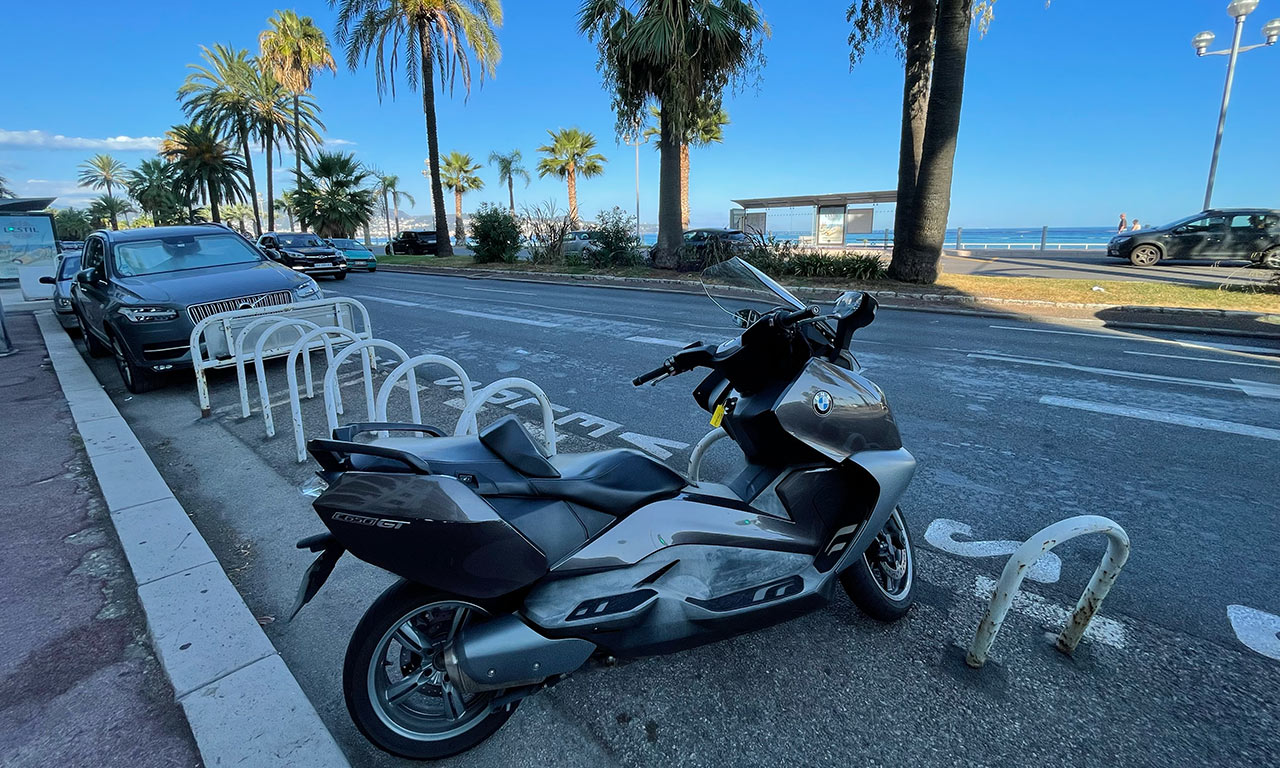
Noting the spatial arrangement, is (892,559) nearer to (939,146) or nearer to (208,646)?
(208,646)

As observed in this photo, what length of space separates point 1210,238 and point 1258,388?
52.7 feet

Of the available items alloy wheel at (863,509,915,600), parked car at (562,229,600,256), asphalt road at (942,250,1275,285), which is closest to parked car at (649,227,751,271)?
parked car at (562,229,600,256)

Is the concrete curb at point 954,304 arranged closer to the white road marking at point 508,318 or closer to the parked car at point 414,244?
the white road marking at point 508,318

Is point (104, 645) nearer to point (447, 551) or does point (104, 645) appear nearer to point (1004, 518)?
point (447, 551)

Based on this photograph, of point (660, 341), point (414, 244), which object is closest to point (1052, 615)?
point (660, 341)

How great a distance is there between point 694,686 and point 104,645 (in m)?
2.33

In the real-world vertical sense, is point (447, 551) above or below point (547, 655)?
above

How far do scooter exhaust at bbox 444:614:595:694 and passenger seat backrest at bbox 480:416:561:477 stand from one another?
0.45 metres

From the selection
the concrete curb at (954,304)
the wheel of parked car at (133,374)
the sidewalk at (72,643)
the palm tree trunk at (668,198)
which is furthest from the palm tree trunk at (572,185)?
the sidewalk at (72,643)

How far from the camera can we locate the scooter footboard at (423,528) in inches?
66.4

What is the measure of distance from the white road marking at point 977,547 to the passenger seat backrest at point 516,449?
220 cm

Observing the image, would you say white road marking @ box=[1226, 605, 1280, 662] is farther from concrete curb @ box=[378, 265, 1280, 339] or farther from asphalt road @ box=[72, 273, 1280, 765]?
Result: concrete curb @ box=[378, 265, 1280, 339]

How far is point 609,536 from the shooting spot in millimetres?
1975

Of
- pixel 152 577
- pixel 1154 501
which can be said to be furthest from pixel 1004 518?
pixel 152 577
